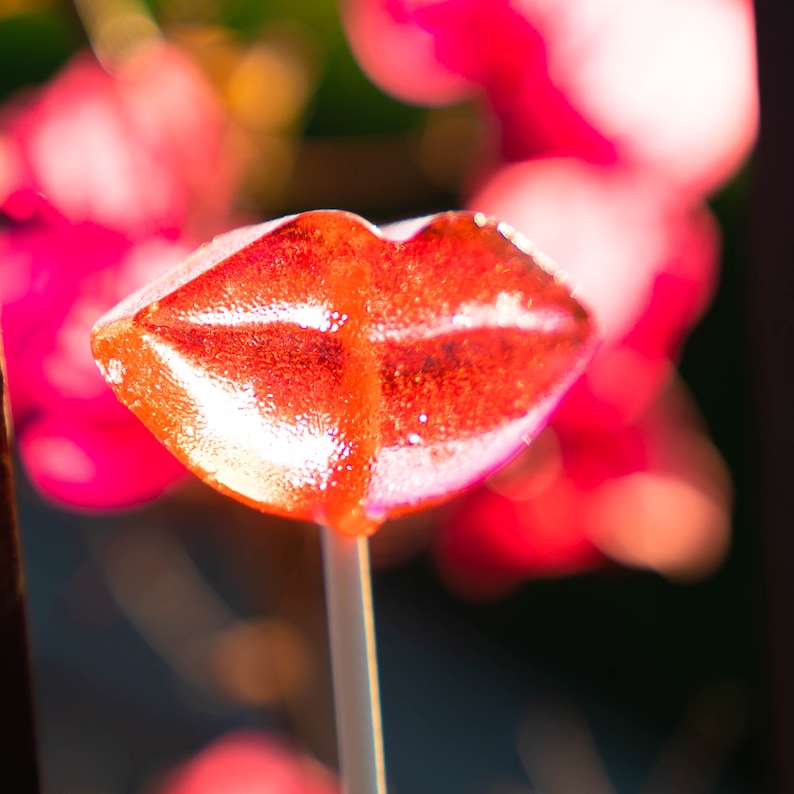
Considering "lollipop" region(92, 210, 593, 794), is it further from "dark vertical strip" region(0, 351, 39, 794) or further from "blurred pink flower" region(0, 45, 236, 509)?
"blurred pink flower" region(0, 45, 236, 509)

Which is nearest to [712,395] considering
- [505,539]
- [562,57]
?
[505,539]

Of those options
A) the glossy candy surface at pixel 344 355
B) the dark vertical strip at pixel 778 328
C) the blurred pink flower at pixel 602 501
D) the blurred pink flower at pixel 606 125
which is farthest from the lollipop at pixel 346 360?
the blurred pink flower at pixel 602 501

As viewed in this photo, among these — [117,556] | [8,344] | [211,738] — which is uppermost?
[8,344]

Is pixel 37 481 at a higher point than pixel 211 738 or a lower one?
higher

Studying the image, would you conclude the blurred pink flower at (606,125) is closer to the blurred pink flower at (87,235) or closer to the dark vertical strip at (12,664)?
the blurred pink flower at (87,235)

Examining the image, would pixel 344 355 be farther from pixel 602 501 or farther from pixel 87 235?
pixel 602 501

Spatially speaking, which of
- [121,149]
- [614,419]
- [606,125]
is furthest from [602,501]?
[121,149]

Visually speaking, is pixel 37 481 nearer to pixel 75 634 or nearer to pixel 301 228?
pixel 301 228
